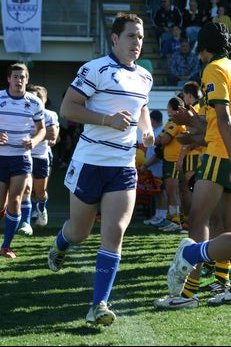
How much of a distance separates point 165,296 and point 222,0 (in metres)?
15.7

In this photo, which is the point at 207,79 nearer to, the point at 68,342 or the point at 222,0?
the point at 68,342

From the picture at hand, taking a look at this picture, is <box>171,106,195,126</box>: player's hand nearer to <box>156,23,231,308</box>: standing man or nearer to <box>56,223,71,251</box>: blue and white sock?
<box>156,23,231,308</box>: standing man

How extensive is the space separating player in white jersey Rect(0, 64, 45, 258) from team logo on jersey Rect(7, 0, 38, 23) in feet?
36.0

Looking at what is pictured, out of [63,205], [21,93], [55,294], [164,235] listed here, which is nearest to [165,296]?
[55,294]

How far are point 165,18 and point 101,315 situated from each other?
16.4 meters

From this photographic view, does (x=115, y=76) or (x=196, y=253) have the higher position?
(x=115, y=76)

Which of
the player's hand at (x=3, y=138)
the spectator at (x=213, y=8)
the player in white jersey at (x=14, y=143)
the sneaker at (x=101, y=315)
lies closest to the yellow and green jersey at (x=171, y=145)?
the player in white jersey at (x=14, y=143)

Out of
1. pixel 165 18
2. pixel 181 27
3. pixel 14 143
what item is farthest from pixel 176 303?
pixel 165 18

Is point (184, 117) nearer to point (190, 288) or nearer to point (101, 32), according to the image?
point (190, 288)

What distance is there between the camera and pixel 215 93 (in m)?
6.55

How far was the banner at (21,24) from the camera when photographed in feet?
66.6

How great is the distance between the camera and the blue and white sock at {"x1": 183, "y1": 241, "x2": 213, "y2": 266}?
6.45 meters

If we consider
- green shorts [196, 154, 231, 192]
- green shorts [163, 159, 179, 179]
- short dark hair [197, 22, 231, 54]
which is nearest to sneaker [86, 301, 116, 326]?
green shorts [196, 154, 231, 192]

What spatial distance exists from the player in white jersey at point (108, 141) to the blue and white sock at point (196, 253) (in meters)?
0.53
